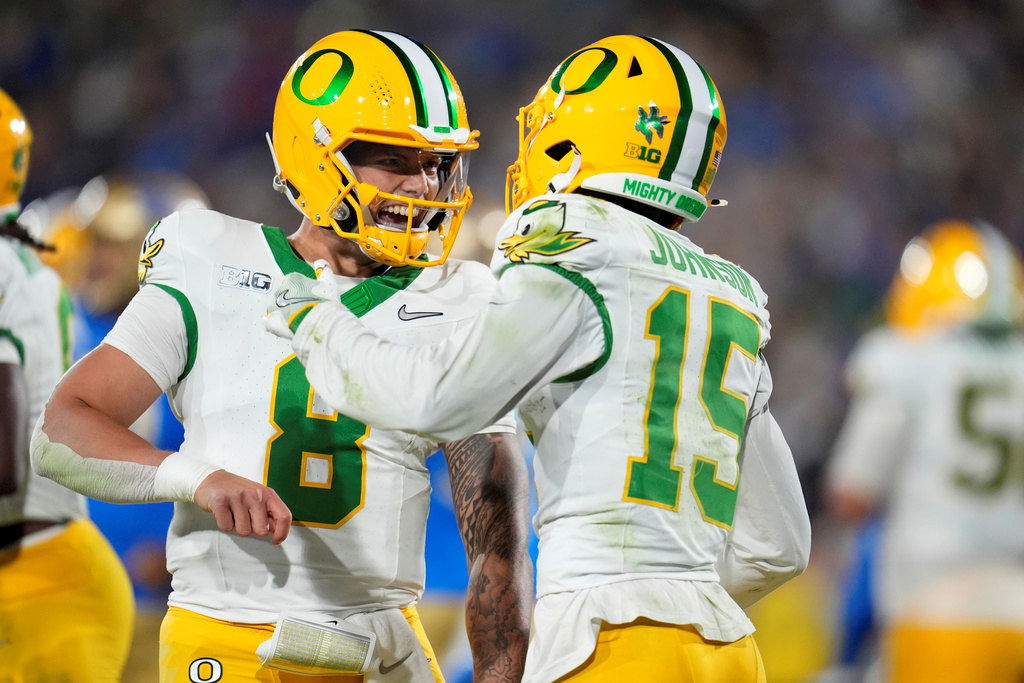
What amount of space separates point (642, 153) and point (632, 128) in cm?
6

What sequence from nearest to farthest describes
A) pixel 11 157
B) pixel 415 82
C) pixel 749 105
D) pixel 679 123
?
1. pixel 679 123
2. pixel 415 82
3. pixel 11 157
4. pixel 749 105

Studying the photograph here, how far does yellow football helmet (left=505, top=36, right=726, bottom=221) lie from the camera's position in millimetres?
2510

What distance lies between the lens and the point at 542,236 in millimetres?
2242

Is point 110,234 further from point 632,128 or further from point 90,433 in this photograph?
point 632,128

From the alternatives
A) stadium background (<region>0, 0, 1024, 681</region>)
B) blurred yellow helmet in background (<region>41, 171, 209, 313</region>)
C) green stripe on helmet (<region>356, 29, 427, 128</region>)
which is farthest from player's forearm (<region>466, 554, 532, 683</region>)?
stadium background (<region>0, 0, 1024, 681</region>)

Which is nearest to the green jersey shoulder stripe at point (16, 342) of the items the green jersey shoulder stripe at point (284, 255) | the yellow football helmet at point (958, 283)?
the green jersey shoulder stripe at point (284, 255)

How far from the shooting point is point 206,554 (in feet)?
8.14

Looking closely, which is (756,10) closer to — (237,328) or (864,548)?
(864,548)

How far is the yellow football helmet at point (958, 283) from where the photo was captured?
409cm

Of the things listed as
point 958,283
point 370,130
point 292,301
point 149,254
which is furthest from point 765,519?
point 958,283

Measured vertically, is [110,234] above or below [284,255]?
below

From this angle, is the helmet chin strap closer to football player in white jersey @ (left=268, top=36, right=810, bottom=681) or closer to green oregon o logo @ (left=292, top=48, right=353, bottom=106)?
football player in white jersey @ (left=268, top=36, right=810, bottom=681)

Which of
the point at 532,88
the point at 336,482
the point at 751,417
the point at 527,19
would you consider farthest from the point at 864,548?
the point at 527,19

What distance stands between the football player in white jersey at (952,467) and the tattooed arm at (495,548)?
1.90 m
